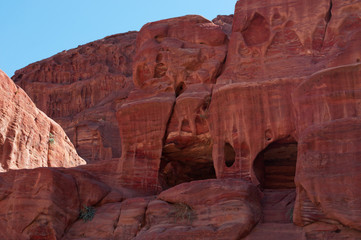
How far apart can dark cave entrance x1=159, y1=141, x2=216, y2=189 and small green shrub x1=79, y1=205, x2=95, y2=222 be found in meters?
4.46

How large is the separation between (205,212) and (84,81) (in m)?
41.5

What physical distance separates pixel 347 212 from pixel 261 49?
1119cm

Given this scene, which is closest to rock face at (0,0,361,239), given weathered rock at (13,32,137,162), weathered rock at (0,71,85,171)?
weathered rock at (0,71,85,171)

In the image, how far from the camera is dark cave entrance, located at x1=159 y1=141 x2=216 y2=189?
83.3ft

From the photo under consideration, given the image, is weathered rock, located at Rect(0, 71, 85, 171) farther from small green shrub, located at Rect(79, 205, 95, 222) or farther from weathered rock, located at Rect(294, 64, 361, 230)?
weathered rock, located at Rect(294, 64, 361, 230)

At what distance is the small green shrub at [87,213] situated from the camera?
21219 millimetres

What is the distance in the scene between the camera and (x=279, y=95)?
69.6ft

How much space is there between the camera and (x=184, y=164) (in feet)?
91.0

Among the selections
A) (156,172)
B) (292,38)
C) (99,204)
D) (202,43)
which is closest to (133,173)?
(156,172)

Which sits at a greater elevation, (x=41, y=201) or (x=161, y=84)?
(x=161, y=84)

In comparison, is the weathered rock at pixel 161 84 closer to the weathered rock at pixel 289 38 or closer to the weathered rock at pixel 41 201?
the weathered rock at pixel 289 38

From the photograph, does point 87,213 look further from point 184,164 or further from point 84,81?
point 84,81

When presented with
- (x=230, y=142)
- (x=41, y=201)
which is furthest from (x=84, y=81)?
(x=230, y=142)

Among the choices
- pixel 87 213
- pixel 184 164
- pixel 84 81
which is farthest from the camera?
pixel 84 81
